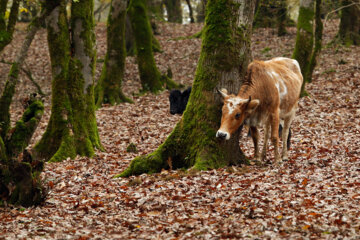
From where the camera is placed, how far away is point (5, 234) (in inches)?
240

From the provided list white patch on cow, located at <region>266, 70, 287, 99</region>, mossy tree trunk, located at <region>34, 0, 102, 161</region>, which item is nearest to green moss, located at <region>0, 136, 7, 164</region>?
mossy tree trunk, located at <region>34, 0, 102, 161</region>

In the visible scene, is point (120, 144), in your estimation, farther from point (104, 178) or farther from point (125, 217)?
point (125, 217)

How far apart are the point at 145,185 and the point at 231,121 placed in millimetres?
2194

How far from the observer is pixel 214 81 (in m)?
9.24

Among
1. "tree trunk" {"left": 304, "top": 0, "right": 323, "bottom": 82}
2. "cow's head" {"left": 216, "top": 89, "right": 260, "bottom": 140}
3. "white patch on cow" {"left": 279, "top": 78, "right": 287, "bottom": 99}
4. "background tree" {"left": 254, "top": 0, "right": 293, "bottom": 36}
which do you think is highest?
"background tree" {"left": 254, "top": 0, "right": 293, "bottom": 36}

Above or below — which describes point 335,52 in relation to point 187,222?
above

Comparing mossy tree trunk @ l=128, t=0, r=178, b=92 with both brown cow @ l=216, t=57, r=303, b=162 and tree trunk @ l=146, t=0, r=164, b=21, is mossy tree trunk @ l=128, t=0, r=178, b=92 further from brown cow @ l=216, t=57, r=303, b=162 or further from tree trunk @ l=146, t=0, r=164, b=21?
brown cow @ l=216, t=57, r=303, b=162

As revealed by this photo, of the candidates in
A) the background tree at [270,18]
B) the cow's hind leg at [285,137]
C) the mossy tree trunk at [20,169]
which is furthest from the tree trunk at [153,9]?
the mossy tree trunk at [20,169]

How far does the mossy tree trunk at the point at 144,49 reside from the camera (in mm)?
21844

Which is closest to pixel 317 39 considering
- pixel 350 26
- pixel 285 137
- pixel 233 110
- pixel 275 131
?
pixel 350 26

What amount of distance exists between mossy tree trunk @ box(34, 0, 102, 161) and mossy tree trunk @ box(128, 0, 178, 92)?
9383mm

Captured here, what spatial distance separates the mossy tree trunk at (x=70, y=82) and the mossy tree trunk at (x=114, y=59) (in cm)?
695

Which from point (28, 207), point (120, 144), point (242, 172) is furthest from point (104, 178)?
point (120, 144)

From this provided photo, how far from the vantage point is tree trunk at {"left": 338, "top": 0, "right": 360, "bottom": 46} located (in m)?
24.6
